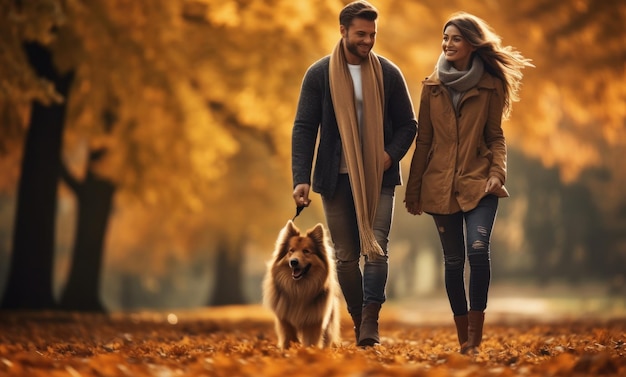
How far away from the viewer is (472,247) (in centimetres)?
632

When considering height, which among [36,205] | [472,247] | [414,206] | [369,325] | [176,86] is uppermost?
[176,86]

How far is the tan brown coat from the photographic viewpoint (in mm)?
6441

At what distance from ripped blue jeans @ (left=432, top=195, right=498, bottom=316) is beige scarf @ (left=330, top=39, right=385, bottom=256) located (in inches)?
20.5

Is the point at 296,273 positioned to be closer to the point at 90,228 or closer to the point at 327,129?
the point at 327,129

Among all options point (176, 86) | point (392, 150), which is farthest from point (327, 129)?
point (176, 86)

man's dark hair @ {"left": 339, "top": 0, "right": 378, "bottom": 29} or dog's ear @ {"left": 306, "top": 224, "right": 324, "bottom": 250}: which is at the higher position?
man's dark hair @ {"left": 339, "top": 0, "right": 378, "bottom": 29}

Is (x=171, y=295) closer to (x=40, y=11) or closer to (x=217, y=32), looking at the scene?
(x=217, y=32)

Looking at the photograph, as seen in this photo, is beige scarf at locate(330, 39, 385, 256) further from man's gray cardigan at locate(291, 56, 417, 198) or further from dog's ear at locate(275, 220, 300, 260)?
dog's ear at locate(275, 220, 300, 260)

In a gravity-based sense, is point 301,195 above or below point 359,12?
below

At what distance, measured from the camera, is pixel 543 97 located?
16.6 m

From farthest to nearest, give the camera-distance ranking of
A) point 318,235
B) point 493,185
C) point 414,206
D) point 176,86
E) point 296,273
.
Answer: point 176,86
point 414,206
point 318,235
point 296,273
point 493,185

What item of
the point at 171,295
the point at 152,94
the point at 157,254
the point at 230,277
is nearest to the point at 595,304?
the point at 230,277

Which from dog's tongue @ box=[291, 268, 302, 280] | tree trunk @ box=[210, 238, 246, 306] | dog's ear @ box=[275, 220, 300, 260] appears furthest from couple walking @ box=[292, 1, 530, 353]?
tree trunk @ box=[210, 238, 246, 306]

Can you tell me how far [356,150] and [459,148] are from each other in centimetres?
73
